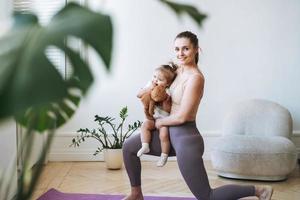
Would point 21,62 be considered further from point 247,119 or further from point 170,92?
→ point 247,119

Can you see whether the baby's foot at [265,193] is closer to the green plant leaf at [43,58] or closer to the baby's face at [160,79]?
the baby's face at [160,79]

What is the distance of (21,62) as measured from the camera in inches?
16.7

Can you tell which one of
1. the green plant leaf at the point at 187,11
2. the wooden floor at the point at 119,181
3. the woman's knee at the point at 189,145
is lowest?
the wooden floor at the point at 119,181

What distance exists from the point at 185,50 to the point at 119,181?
167 cm

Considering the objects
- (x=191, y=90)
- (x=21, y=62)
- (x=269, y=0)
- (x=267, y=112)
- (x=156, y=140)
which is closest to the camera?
(x=21, y=62)

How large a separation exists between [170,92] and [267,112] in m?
1.78

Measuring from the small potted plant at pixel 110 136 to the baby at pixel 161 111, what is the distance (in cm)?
145

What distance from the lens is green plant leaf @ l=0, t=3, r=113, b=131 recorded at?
402 millimetres

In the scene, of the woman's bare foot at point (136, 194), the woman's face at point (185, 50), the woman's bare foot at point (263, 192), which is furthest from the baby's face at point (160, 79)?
the woman's bare foot at point (263, 192)

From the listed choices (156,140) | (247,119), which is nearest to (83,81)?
(156,140)

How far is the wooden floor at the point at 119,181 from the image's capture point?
3744 millimetres

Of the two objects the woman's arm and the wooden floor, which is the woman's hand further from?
the wooden floor

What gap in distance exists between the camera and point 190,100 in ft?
9.51

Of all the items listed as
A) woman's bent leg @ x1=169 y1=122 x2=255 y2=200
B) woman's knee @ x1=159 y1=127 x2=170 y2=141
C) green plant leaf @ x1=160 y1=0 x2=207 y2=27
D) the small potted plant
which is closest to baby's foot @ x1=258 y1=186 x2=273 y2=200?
woman's bent leg @ x1=169 y1=122 x2=255 y2=200
